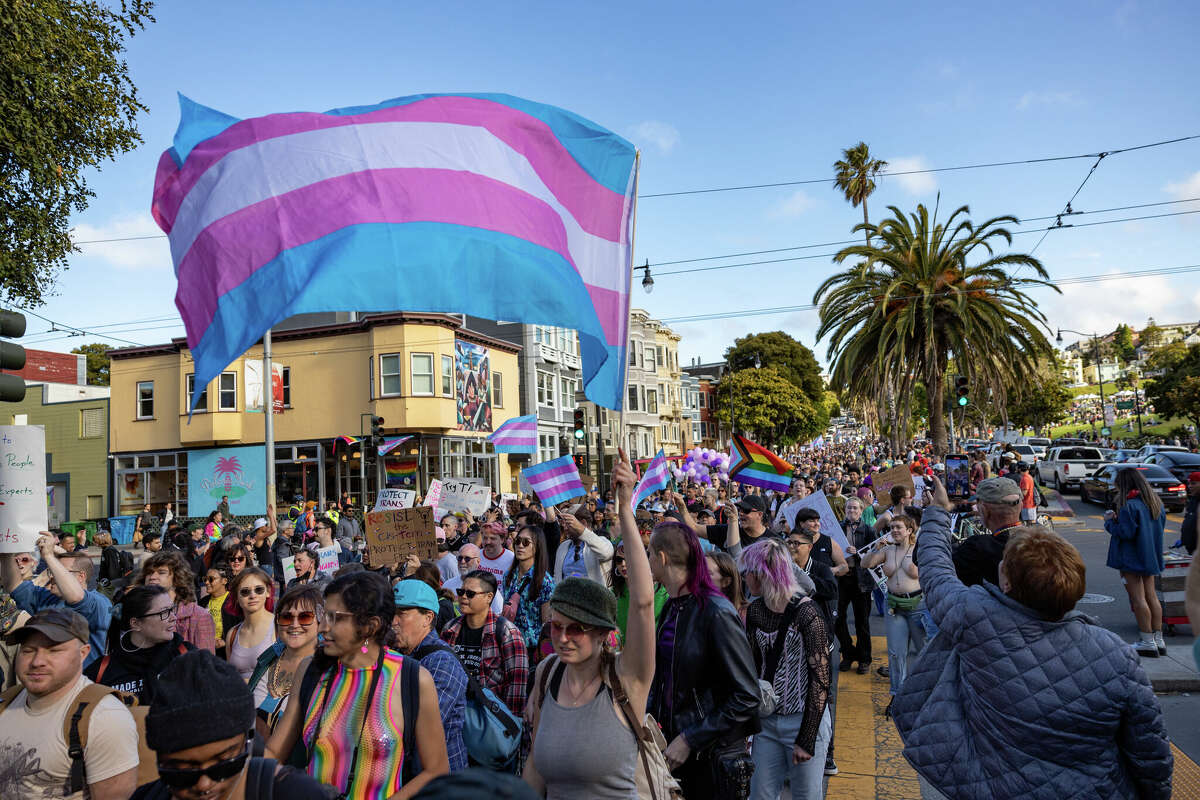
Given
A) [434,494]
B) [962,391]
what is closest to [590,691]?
[434,494]

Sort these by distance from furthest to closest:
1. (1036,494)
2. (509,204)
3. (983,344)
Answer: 1. (983,344)
2. (1036,494)
3. (509,204)

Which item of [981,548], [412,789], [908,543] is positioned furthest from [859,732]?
[412,789]

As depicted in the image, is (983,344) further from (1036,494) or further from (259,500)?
(259,500)

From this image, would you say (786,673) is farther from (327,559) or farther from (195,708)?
(327,559)

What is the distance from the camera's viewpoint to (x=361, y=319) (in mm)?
36531

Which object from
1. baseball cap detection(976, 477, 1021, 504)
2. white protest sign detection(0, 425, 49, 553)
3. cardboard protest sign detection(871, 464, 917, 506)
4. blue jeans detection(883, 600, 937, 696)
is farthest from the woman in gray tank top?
cardboard protest sign detection(871, 464, 917, 506)

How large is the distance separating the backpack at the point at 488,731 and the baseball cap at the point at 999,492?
2.89m

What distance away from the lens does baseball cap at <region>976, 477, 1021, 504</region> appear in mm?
4578

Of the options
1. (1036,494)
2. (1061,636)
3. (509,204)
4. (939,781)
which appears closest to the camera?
(1061,636)

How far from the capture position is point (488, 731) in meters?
3.80

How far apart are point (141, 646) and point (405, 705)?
2.25 metres

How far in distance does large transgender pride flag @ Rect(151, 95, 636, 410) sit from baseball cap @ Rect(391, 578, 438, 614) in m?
1.38

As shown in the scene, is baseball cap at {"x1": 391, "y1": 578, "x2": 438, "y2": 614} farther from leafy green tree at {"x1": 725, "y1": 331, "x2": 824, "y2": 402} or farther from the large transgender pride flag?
leafy green tree at {"x1": 725, "y1": 331, "x2": 824, "y2": 402}

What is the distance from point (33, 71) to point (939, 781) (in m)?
18.7
